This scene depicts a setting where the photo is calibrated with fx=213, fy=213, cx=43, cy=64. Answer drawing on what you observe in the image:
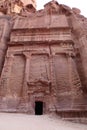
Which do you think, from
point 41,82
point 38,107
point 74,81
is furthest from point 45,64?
point 38,107

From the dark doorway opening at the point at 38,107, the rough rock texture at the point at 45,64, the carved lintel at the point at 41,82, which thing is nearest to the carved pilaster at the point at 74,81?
the rough rock texture at the point at 45,64

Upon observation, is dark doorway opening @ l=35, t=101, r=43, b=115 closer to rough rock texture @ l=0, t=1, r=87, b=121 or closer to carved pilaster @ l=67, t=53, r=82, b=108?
rough rock texture @ l=0, t=1, r=87, b=121

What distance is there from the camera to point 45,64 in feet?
50.4

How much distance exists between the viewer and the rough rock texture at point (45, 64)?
1323 centimetres

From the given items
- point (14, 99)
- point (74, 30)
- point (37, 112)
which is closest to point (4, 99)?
point (14, 99)

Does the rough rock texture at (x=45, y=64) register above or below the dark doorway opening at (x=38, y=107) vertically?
above

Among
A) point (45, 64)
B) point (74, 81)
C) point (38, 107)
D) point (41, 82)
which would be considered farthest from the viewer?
point (45, 64)

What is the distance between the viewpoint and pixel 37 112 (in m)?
13.5

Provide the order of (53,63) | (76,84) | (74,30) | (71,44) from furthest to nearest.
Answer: (74,30) → (71,44) → (53,63) → (76,84)

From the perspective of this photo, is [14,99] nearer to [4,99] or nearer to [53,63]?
[4,99]

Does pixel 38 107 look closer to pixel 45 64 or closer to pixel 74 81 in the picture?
pixel 74 81

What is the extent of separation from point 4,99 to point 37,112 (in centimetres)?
225

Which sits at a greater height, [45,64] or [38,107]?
[45,64]

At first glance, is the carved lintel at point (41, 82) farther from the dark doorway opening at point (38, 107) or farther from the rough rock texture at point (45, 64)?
the dark doorway opening at point (38, 107)
